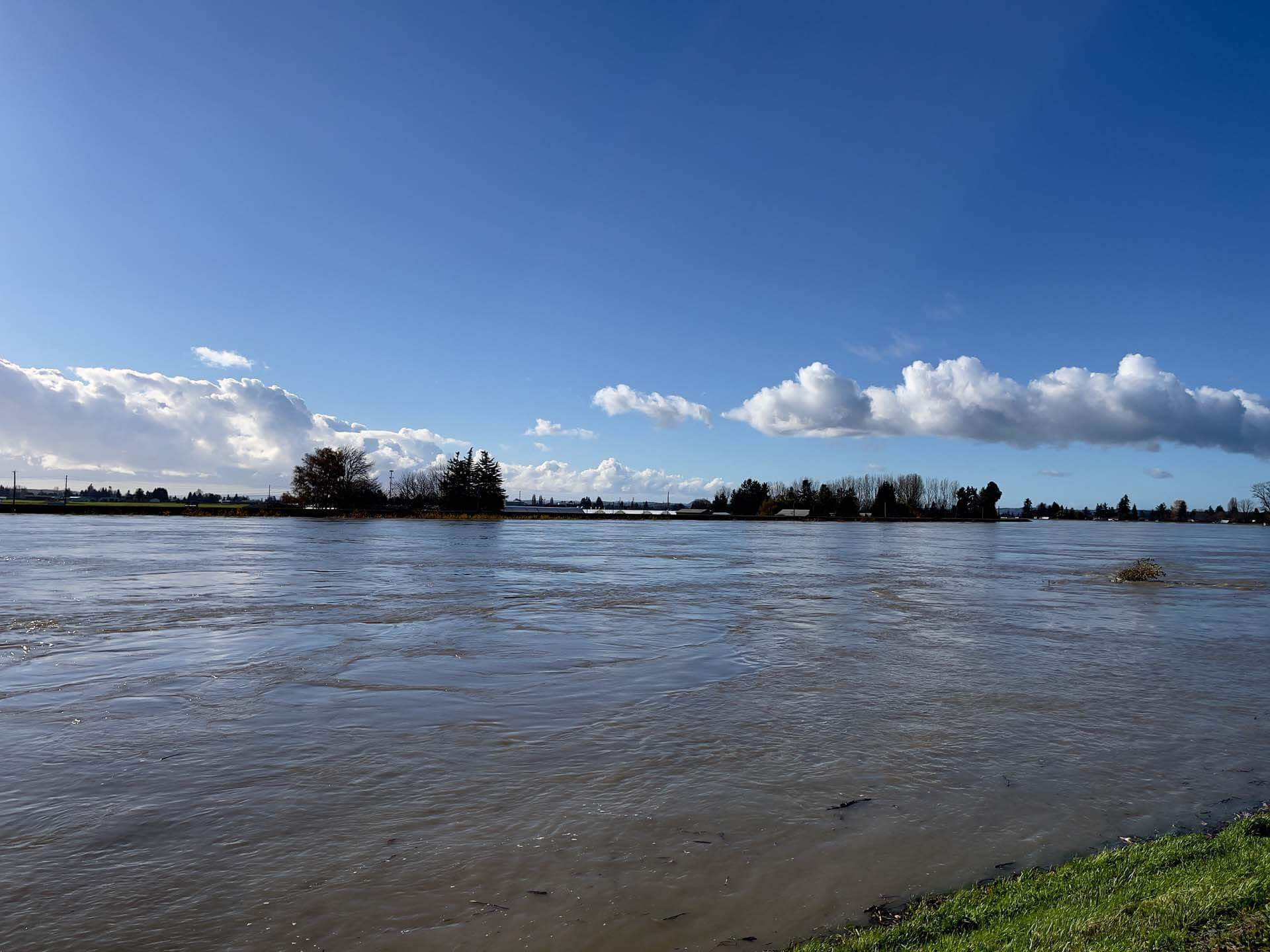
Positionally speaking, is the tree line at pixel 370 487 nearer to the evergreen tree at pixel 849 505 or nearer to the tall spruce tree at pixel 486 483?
the tall spruce tree at pixel 486 483

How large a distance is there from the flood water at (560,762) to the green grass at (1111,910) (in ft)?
1.51

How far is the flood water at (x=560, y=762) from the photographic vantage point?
16.9 feet

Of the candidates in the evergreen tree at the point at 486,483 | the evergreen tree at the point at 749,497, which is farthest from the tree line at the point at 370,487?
the evergreen tree at the point at 749,497

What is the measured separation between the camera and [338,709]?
31.9ft

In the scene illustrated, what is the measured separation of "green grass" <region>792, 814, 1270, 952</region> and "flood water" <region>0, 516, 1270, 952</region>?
46 cm

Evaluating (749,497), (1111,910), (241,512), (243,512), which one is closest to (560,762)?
(1111,910)

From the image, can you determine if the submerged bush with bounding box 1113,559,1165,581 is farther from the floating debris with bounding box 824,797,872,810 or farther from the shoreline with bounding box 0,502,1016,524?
the shoreline with bounding box 0,502,1016,524

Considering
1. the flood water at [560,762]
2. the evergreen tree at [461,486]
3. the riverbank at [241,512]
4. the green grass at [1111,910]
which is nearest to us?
the green grass at [1111,910]

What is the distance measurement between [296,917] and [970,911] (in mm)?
4377

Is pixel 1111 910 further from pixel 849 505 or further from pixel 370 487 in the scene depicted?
pixel 849 505

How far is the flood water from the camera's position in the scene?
515cm

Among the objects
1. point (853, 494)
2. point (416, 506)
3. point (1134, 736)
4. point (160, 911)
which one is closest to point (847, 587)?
point (1134, 736)

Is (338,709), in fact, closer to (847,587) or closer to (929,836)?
(929,836)

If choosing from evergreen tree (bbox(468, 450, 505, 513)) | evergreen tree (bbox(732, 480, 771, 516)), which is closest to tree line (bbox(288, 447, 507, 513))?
evergreen tree (bbox(468, 450, 505, 513))
